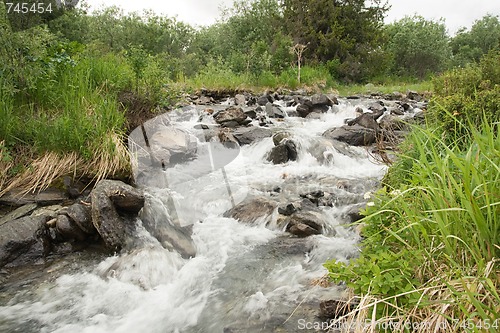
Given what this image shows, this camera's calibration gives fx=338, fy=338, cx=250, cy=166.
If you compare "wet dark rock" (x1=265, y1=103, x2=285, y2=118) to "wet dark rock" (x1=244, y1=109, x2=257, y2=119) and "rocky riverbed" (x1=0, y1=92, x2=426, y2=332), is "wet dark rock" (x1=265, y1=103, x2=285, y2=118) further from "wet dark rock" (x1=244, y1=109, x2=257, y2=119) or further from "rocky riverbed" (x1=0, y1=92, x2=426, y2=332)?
"rocky riverbed" (x1=0, y1=92, x2=426, y2=332)

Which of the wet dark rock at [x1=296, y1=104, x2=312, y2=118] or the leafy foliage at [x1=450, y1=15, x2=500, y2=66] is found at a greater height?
the leafy foliage at [x1=450, y1=15, x2=500, y2=66]

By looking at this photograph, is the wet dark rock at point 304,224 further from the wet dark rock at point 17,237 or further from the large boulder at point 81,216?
the wet dark rock at point 17,237

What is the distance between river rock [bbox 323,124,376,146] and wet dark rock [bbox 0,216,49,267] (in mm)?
6699

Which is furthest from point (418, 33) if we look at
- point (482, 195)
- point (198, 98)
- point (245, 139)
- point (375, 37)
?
point (482, 195)

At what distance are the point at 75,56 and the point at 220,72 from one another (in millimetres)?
10926

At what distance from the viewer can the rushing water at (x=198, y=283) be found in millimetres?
2766

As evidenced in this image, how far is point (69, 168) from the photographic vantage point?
4438 millimetres

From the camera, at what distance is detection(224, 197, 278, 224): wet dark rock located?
15.2 feet

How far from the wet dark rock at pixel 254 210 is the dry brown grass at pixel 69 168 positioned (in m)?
1.67

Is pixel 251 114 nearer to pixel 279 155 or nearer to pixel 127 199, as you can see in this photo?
pixel 279 155

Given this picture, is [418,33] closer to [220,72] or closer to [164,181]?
[220,72]

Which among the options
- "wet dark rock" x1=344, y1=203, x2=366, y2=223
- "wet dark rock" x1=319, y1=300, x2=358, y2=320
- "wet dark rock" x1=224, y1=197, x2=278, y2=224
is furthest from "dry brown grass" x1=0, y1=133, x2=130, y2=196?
"wet dark rock" x1=319, y1=300, x2=358, y2=320

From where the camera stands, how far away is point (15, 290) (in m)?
3.08

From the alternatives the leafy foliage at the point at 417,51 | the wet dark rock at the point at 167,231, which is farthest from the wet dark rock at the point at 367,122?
the leafy foliage at the point at 417,51
